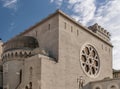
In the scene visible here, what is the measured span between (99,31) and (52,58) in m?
14.7

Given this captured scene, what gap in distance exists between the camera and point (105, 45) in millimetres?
34969

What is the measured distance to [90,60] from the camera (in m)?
31.3

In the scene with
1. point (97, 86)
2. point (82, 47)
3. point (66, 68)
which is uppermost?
point (82, 47)

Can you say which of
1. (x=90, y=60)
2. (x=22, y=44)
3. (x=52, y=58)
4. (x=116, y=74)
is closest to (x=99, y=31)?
(x=116, y=74)

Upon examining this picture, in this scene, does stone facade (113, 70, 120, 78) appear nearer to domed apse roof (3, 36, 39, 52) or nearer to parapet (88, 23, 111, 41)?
parapet (88, 23, 111, 41)

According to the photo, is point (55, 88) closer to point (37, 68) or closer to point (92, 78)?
point (37, 68)

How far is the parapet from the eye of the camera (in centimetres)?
3709

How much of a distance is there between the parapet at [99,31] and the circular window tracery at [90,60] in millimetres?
5599

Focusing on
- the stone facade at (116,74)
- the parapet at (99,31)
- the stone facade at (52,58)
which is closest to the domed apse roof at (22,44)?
the stone facade at (52,58)

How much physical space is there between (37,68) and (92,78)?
9407mm

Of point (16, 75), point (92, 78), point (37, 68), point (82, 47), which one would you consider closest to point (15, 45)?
point (16, 75)

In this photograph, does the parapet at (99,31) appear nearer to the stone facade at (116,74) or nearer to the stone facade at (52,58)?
the stone facade at (116,74)

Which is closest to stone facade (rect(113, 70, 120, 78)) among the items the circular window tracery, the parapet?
the parapet

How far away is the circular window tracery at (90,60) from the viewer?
98.0 feet
